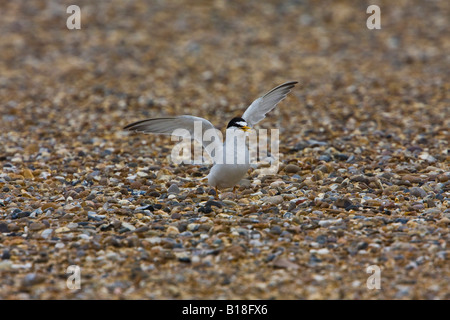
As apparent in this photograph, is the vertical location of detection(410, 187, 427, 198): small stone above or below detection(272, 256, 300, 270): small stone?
above

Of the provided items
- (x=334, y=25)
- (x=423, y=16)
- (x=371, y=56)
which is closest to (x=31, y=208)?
(x=371, y=56)

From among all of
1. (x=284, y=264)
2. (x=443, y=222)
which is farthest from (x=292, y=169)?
(x=284, y=264)

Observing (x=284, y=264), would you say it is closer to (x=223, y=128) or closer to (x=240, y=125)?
(x=240, y=125)

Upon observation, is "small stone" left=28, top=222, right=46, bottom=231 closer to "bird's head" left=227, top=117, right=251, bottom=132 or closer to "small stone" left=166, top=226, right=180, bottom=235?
"small stone" left=166, top=226, right=180, bottom=235

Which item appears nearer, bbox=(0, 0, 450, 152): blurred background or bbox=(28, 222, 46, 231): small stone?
bbox=(28, 222, 46, 231): small stone

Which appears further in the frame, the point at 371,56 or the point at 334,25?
the point at 334,25

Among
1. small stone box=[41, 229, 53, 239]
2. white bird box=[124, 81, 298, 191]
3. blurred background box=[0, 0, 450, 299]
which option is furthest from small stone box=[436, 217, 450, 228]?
small stone box=[41, 229, 53, 239]

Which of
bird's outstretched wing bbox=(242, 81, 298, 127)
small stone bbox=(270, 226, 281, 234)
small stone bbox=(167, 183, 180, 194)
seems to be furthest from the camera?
small stone bbox=(167, 183, 180, 194)
